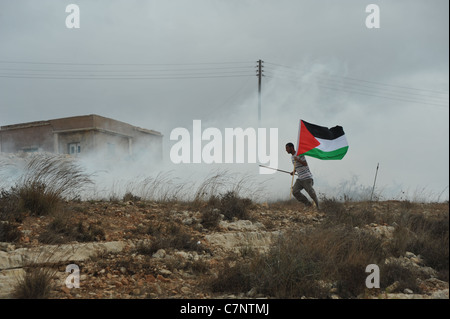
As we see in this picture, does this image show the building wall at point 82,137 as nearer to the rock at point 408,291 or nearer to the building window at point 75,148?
the building window at point 75,148

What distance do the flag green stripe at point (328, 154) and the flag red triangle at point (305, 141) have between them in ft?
0.39

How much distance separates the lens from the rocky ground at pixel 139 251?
6.04m

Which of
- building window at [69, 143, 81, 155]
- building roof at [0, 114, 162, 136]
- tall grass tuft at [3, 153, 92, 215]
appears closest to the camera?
tall grass tuft at [3, 153, 92, 215]

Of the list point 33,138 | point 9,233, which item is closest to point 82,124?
point 33,138

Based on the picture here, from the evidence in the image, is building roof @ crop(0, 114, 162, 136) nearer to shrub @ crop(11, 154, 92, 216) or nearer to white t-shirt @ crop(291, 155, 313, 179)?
shrub @ crop(11, 154, 92, 216)

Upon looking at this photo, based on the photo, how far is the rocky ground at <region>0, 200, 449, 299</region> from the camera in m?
6.04

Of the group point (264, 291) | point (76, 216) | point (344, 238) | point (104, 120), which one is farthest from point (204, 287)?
point (104, 120)

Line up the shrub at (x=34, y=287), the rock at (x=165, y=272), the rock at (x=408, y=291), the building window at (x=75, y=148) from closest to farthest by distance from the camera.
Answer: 1. the shrub at (x=34, y=287)
2. the rock at (x=408, y=291)
3. the rock at (x=165, y=272)
4. the building window at (x=75, y=148)

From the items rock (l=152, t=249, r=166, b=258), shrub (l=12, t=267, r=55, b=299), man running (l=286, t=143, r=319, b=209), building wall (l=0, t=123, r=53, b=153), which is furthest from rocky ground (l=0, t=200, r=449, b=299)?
building wall (l=0, t=123, r=53, b=153)

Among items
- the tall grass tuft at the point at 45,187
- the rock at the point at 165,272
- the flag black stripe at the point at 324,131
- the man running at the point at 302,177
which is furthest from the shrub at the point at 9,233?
the flag black stripe at the point at 324,131

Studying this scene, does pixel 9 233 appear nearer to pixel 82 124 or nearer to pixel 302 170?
pixel 302 170

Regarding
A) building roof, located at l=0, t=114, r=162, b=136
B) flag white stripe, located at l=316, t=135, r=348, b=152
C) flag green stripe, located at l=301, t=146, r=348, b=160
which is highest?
building roof, located at l=0, t=114, r=162, b=136

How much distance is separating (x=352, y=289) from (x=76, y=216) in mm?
5172

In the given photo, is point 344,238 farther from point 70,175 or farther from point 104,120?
point 104,120
